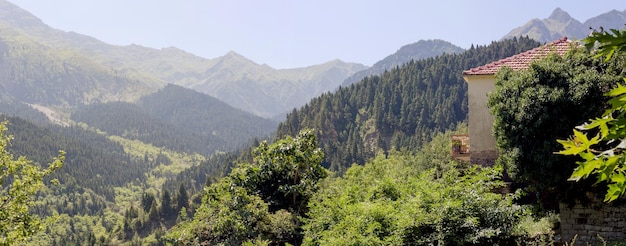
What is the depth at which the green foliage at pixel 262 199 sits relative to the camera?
17672mm

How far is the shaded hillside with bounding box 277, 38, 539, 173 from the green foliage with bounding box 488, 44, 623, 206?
9888 centimetres

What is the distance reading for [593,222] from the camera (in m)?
14.0

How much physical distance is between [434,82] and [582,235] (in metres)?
132

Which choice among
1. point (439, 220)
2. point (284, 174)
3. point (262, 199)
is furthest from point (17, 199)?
point (439, 220)

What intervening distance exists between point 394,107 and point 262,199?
118266 mm

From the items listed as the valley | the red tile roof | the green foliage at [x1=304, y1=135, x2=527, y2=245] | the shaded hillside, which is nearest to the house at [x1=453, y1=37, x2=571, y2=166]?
the red tile roof

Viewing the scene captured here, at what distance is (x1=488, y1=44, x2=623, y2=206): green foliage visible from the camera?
13.2 m

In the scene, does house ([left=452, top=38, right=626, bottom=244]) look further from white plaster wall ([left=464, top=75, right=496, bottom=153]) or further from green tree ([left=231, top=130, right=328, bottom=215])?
green tree ([left=231, top=130, right=328, bottom=215])

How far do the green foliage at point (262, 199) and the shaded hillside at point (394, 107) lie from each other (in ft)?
306

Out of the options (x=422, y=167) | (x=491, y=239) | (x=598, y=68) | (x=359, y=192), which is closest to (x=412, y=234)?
(x=491, y=239)

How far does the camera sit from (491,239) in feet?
35.8

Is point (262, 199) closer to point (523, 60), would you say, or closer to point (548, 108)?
point (548, 108)

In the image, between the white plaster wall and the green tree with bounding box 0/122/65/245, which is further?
the white plaster wall

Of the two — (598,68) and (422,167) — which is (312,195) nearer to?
(598,68)
